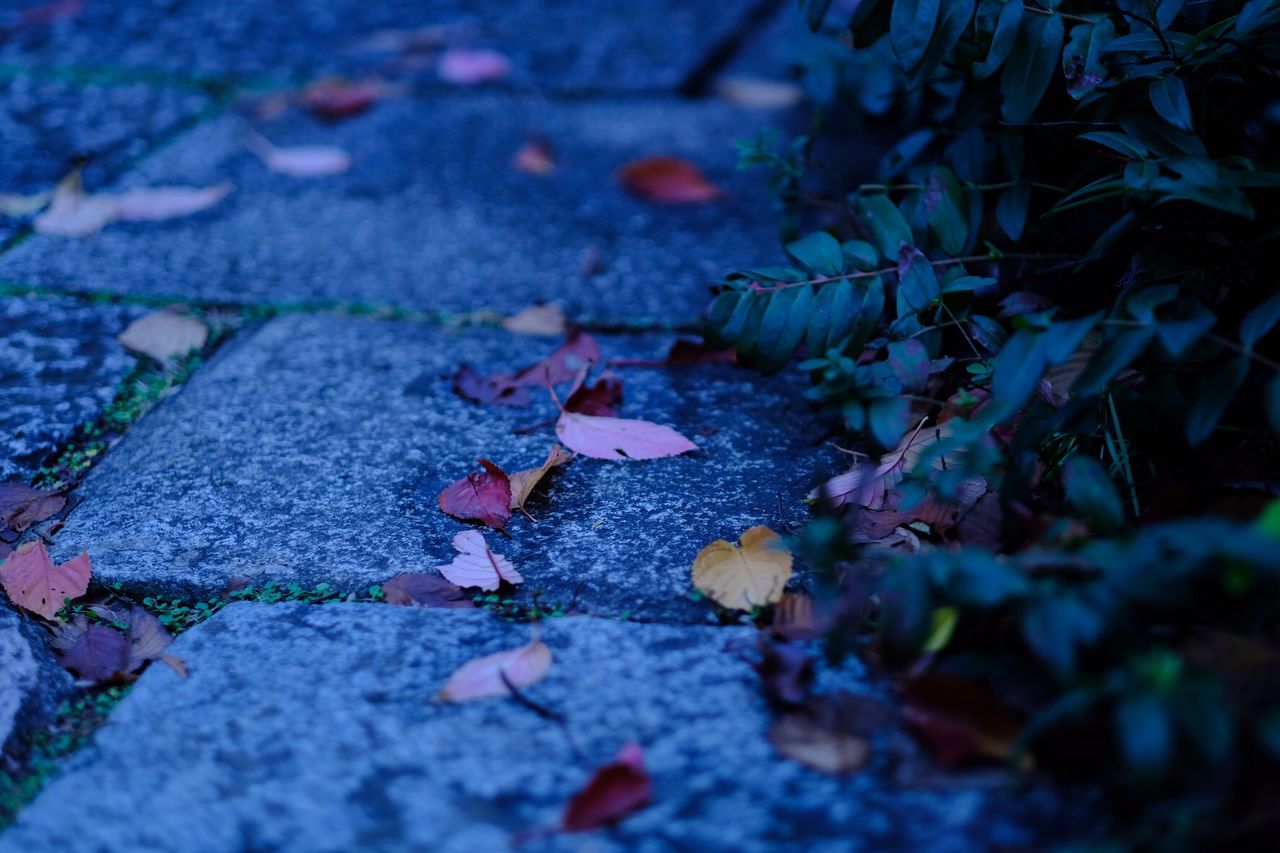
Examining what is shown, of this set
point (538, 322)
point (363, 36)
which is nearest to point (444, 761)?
point (538, 322)

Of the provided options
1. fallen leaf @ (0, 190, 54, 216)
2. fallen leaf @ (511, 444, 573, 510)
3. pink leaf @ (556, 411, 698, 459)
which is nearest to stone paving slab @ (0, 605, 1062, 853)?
fallen leaf @ (511, 444, 573, 510)

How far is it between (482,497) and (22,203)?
53.4 inches

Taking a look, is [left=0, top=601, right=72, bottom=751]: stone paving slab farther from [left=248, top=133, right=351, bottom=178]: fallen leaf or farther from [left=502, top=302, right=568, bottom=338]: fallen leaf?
[left=248, top=133, right=351, bottom=178]: fallen leaf

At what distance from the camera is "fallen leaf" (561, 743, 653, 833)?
855 mm

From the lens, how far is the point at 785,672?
98 cm

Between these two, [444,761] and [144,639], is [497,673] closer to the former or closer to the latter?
[444,761]

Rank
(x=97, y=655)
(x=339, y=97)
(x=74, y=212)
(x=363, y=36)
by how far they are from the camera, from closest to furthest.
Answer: (x=97, y=655)
(x=74, y=212)
(x=339, y=97)
(x=363, y=36)

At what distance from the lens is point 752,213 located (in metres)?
2.08

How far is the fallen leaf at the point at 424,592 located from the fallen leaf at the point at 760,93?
5.64 ft

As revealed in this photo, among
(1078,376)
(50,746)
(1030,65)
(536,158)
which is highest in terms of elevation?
(1030,65)

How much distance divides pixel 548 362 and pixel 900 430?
2.34ft

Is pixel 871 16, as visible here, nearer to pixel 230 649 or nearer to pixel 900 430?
pixel 900 430

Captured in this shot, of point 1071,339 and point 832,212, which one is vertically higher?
point 1071,339

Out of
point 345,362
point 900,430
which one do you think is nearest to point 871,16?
point 900,430
